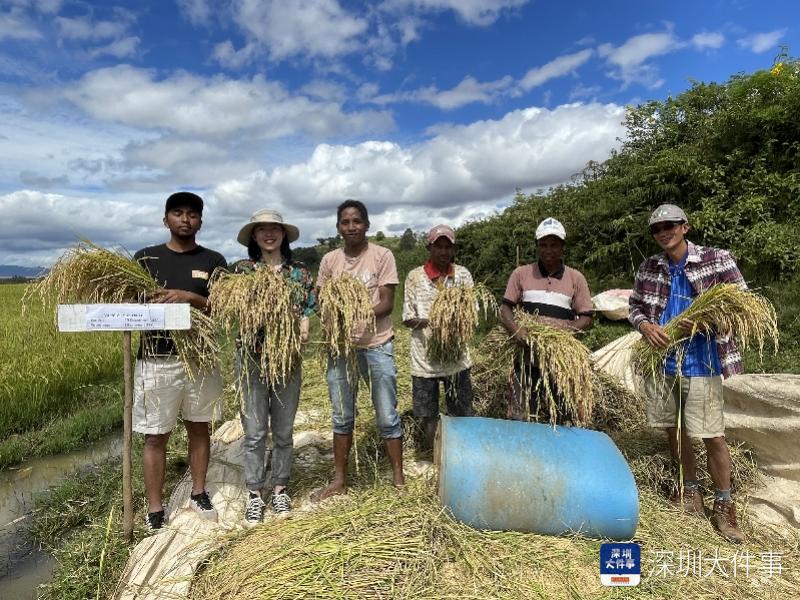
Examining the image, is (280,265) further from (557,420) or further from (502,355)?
(557,420)

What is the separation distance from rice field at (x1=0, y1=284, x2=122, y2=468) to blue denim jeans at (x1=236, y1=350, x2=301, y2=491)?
2.41 metres

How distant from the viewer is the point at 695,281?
10.5ft

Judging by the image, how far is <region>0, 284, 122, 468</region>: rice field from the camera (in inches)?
216

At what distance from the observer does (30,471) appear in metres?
4.87

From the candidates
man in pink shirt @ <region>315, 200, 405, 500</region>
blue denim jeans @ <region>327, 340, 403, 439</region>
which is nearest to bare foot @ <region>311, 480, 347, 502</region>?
man in pink shirt @ <region>315, 200, 405, 500</region>

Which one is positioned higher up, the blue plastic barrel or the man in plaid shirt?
the man in plaid shirt

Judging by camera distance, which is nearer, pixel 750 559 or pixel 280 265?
pixel 750 559

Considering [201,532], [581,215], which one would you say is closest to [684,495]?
[201,532]

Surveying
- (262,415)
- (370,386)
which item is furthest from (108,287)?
(370,386)

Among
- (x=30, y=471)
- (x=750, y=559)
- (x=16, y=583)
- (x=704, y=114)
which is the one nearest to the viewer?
(x=750, y=559)

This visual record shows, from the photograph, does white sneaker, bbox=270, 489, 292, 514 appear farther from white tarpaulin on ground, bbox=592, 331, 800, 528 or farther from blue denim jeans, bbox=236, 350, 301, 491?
white tarpaulin on ground, bbox=592, 331, 800, 528

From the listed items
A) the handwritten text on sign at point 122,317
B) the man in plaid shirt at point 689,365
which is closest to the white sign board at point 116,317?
the handwritten text on sign at point 122,317

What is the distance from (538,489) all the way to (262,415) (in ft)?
5.64

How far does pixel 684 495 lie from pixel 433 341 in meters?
1.94
